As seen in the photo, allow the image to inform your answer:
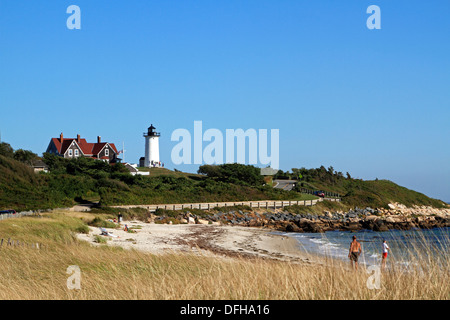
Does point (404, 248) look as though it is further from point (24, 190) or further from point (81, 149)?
point (81, 149)

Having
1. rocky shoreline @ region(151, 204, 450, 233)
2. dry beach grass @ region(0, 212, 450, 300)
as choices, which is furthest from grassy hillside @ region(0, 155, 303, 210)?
dry beach grass @ region(0, 212, 450, 300)

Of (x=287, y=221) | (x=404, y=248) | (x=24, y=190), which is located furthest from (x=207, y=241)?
(x=404, y=248)

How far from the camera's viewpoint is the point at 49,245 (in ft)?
44.8

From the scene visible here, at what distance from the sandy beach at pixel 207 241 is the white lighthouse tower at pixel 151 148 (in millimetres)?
44980

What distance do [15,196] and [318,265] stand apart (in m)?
33.4

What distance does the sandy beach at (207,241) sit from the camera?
2208 cm

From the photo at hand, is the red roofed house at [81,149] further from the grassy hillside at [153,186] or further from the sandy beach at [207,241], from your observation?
the sandy beach at [207,241]

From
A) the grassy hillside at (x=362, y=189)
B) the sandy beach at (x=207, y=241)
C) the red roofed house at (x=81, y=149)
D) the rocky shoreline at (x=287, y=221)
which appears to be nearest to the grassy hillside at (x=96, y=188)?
the rocky shoreline at (x=287, y=221)

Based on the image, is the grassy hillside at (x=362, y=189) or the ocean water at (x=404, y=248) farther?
the grassy hillside at (x=362, y=189)

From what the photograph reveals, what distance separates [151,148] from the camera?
262 ft

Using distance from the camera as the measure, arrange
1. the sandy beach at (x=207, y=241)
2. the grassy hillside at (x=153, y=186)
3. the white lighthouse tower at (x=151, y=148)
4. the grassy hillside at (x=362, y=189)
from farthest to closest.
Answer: the white lighthouse tower at (x=151, y=148)
the grassy hillside at (x=362, y=189)
the grassy hillside at (x=153, y=186)
the sandy beach at (x=207, y=241)

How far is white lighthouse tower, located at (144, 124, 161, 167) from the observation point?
7888 cm

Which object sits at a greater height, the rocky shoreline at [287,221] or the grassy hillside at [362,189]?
the grassy hillside at [362,189]
